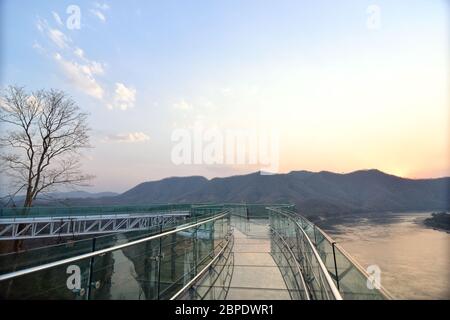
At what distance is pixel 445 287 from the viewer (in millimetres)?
46938

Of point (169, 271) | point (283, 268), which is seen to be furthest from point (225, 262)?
point (169, 271)

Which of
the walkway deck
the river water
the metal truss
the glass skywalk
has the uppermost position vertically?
the glass skywalk

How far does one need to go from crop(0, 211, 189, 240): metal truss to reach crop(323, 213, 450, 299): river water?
23.6 metres

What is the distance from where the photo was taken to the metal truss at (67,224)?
2616 centimetres

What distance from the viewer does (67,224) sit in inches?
1268

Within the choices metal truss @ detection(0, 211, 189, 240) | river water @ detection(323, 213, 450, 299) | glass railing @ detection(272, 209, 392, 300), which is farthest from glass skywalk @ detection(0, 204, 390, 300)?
river water @ detection(323, 213, 450, 299)

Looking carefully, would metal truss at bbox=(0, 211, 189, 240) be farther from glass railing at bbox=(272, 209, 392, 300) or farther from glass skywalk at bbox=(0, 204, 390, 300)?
glass railing at bbox=(272, 209, 392, 300)

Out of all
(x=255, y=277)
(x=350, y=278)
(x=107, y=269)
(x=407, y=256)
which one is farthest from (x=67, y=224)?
(x=407, y=256)

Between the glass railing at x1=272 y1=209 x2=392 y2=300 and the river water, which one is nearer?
the glass railing at x1=272 y1=209 x2=392 y2=300

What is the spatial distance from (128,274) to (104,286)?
1.86 ft

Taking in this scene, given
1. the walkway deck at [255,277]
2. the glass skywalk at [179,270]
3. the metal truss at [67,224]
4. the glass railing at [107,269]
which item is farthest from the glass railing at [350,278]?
the metal truss at [67,224]

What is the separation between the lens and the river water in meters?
46.6

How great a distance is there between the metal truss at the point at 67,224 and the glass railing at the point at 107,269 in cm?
2114
